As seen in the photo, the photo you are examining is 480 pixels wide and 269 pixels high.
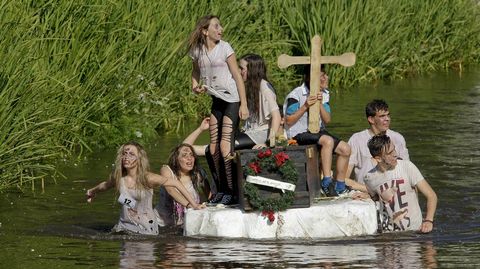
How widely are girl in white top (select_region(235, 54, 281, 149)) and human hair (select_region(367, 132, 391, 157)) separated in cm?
95

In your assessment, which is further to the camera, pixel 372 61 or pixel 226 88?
pixel 372 61

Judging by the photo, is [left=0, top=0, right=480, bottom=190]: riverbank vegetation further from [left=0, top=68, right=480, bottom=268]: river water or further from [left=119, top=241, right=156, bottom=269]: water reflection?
[left=119, top=241, right=156, bottom=269]: water reflection

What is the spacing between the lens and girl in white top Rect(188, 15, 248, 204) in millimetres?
12812

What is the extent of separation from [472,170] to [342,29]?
21.6 ft

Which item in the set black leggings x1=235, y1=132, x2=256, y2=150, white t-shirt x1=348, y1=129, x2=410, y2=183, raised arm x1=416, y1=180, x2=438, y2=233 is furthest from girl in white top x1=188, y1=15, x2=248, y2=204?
raised arm x1=416, y1=180, x2=438, y2=233

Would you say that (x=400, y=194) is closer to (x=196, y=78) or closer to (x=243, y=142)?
(x=243, y=142)

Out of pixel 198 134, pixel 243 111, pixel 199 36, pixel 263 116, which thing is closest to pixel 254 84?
pixel 263 116

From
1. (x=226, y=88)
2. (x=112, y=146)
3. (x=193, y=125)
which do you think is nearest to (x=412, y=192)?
(x=226, y=88)

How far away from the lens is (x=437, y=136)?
18.8 meters

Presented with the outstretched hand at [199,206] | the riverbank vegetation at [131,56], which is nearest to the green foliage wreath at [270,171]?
the outstretched hand at [199,206]

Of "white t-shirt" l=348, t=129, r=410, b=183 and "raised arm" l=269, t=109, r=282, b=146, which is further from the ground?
"raised arm" l=269, t=109, r=282, b=146

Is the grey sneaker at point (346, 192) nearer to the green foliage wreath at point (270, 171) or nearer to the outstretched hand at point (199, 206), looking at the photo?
the green foliage wreath at point (270, 171)

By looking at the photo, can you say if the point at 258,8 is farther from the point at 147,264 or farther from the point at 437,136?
the point at 147,264

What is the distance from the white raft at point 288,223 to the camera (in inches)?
489
